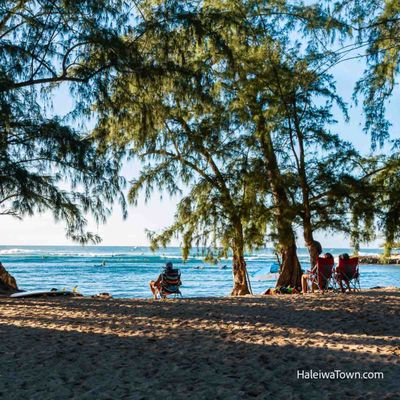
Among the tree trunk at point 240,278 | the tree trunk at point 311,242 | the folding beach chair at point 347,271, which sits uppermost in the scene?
the tree trunk at point 311,242

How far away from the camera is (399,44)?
10227mm

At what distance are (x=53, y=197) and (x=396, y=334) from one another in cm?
538

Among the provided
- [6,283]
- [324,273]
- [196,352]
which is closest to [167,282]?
[324,273]

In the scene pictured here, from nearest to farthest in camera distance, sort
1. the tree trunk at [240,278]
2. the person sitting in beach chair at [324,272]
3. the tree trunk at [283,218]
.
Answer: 1. the person sitting in beach chair at [324,272]
2. the tree trunk at [283,218]
3. the tree trunk at [240,278]

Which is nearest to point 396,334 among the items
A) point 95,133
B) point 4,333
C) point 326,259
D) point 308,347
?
point 308,347

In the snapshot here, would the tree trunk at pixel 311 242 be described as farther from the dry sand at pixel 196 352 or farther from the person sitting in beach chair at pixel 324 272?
the dry sand at pixel 196 352

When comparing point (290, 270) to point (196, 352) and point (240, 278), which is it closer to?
point (240, 278)

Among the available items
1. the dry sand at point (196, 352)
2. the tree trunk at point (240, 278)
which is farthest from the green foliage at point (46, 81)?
the tree trunk at point (240, 278)

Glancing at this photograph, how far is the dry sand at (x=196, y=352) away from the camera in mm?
3998

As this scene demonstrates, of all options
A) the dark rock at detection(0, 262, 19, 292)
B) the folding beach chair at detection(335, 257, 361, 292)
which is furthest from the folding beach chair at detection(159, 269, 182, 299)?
the dark rock at detection(0, 262, 19, 292)

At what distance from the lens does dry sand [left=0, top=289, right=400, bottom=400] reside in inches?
157

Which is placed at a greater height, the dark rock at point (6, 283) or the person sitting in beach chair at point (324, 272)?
the person sitting in beach chair at point (324, 272)

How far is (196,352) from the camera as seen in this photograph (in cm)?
507

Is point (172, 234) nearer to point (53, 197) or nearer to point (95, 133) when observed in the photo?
point (95, 133)
